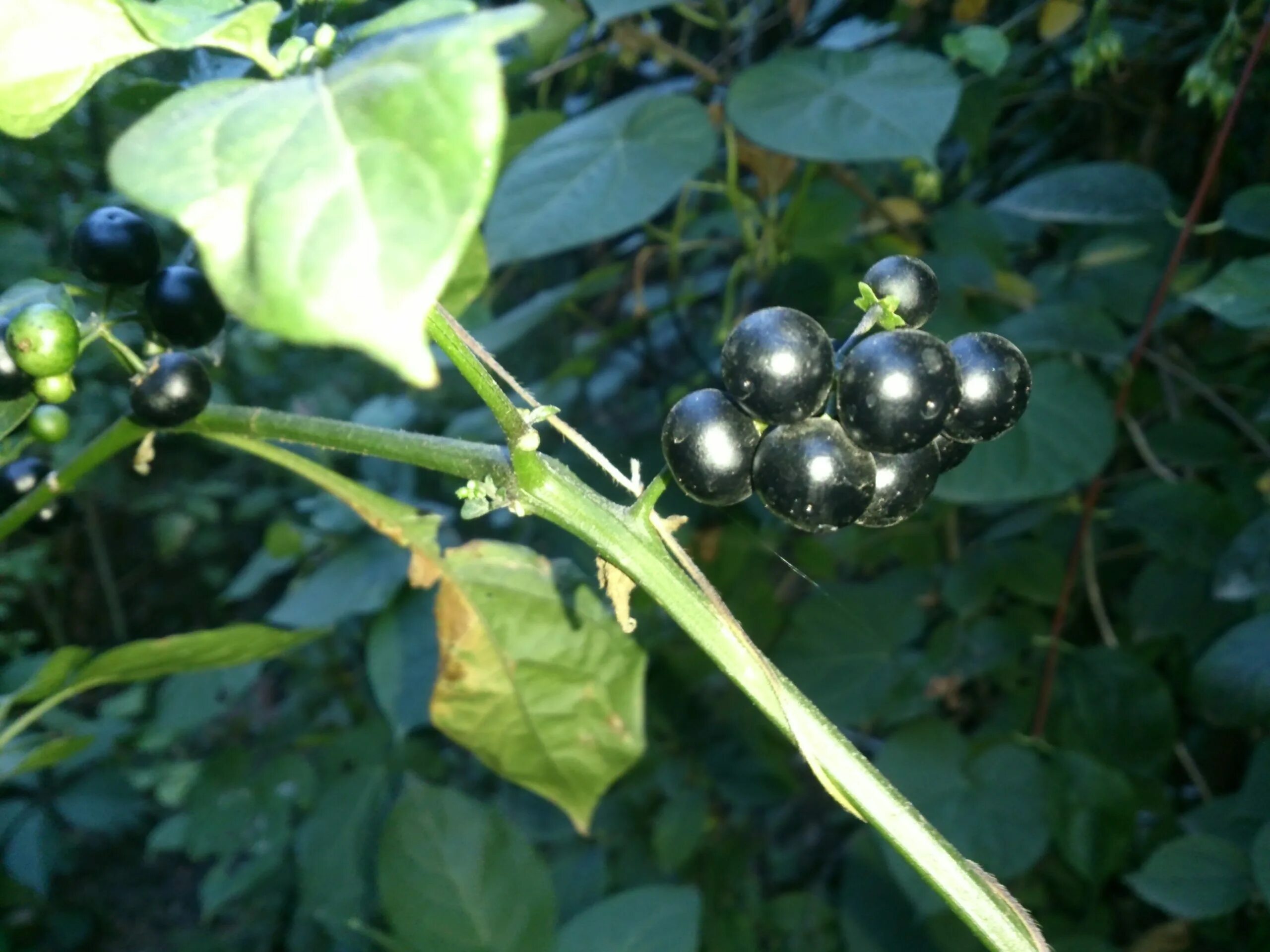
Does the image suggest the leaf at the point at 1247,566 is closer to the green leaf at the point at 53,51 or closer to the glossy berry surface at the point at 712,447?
the glossy berry surface at the point at 712,447

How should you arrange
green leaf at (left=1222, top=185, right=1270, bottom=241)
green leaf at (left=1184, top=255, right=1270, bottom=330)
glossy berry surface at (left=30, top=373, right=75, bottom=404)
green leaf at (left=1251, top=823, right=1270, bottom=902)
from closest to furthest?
glossy berry surface at (left=30, top=373, right=75, bottom=404), green leaf at (left=1251, top=823, right=1270, bottom=902), green leaf at (left=1184, top=255, right=1270, bottom=330), green leaf at (left=1222, top=185, right=1270, bottom=241)

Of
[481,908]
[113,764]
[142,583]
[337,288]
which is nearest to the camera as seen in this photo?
[337,288]

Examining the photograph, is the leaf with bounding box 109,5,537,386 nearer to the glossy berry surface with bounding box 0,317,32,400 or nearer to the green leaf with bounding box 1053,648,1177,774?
the glossy berry surface with bounding box 0,317,32,400

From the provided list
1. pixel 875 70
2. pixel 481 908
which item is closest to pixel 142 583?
pixel 481 908

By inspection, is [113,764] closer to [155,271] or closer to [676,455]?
[155,271]

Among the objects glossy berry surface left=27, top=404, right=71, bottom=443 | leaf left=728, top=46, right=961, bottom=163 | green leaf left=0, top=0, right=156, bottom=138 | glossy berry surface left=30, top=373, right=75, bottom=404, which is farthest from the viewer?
leaf left=728, top=46, right=961, bottom=163

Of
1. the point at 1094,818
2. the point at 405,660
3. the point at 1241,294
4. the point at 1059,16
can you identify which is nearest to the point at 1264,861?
the point at 1094,818

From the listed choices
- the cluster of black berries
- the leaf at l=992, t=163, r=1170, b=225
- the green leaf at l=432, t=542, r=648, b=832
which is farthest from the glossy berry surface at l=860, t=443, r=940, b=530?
the leaf at l=992, t=163, r=1170, b=225
